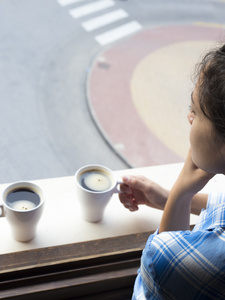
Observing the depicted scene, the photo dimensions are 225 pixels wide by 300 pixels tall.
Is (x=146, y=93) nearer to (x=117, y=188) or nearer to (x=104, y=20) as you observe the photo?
(x=104, y=20)

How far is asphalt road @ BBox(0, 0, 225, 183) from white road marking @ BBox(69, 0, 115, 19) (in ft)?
0.12

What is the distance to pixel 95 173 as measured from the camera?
69cm

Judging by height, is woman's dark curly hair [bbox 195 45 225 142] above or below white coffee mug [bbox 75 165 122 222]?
above

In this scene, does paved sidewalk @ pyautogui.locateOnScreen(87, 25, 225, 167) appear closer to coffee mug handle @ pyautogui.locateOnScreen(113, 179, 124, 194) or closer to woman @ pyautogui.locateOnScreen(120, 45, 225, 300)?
coffee mug handle @ pyautogui.locateOnScreen(113, 179, 124, 194)

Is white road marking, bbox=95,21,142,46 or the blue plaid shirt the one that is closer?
the blue plaid shirt

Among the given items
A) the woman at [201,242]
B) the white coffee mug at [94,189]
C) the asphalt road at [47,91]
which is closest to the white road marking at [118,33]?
the asphalt road at [47,91]

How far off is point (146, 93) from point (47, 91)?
0.66 metres

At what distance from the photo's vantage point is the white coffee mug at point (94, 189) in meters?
0.64

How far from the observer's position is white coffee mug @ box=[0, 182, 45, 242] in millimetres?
589

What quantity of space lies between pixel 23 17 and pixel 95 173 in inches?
71.4

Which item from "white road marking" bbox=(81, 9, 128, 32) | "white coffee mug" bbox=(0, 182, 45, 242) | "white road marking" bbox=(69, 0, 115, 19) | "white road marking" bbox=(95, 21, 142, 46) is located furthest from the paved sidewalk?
"white coffee mug" bbox=(0, 182, 45, 242)

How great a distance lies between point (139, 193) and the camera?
A: 0.70 m

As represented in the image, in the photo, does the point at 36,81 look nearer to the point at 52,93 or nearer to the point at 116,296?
the point at 52,93

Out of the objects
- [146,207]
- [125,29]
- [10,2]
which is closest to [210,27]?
[125,29]
